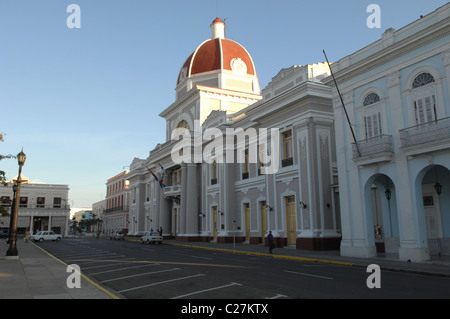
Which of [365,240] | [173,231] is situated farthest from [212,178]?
[365,240]

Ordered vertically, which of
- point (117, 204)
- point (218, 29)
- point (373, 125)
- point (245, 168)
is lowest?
point (373, 125)

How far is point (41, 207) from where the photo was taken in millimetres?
74438

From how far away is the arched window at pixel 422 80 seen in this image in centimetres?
1710

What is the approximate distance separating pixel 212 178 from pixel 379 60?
22184 mm

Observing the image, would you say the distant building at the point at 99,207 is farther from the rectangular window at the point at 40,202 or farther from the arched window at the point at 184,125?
the arched window at the point at 184,125

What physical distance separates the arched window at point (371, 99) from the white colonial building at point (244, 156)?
5112 millimetres

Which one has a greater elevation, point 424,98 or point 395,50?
point 395,50

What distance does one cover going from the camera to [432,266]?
14938 millimetres

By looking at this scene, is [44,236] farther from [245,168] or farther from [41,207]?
[41,207]

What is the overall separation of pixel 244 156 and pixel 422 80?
18.0 meters

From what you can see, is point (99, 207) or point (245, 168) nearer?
point (245, 168)

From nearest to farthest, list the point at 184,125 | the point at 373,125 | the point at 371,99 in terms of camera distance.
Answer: the point at 373,125, the point at 371,99, the point at 184,125

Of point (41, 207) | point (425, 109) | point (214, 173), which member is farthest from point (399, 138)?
point (41, 207)
